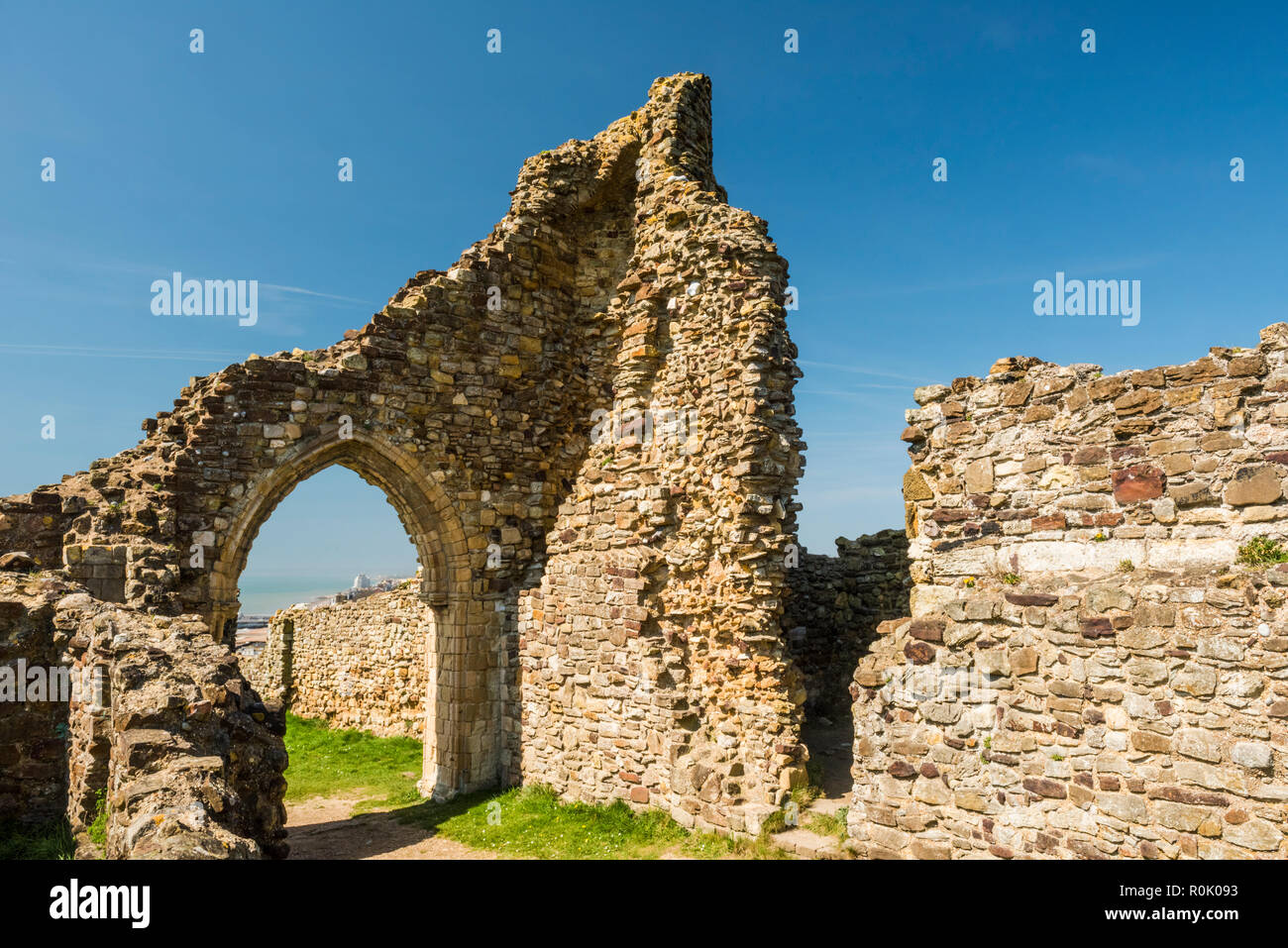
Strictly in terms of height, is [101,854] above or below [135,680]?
below

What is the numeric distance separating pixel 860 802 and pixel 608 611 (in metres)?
4.98

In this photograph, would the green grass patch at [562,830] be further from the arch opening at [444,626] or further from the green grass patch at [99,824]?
the green grass patch at [99,824]

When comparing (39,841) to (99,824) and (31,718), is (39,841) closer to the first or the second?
(99,824)

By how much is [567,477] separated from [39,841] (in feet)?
29.9

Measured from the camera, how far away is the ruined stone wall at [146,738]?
4500 millimetres

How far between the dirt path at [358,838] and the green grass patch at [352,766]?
57 centimetres

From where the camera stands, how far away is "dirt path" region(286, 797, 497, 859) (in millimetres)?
10031

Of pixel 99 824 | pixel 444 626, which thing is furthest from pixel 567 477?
pixel 99 824

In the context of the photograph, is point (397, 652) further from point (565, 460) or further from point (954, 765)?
point (954, 765)

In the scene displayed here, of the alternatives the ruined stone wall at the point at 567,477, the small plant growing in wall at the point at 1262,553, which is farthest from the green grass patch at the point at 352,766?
the small plant growing in wall at the point at 1262,553

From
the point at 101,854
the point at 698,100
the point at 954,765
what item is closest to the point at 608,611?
the point at 954,765

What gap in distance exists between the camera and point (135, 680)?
6.11 meters

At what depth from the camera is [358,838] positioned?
428 inches

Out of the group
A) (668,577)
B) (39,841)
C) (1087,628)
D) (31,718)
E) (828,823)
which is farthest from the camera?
(668,577)
